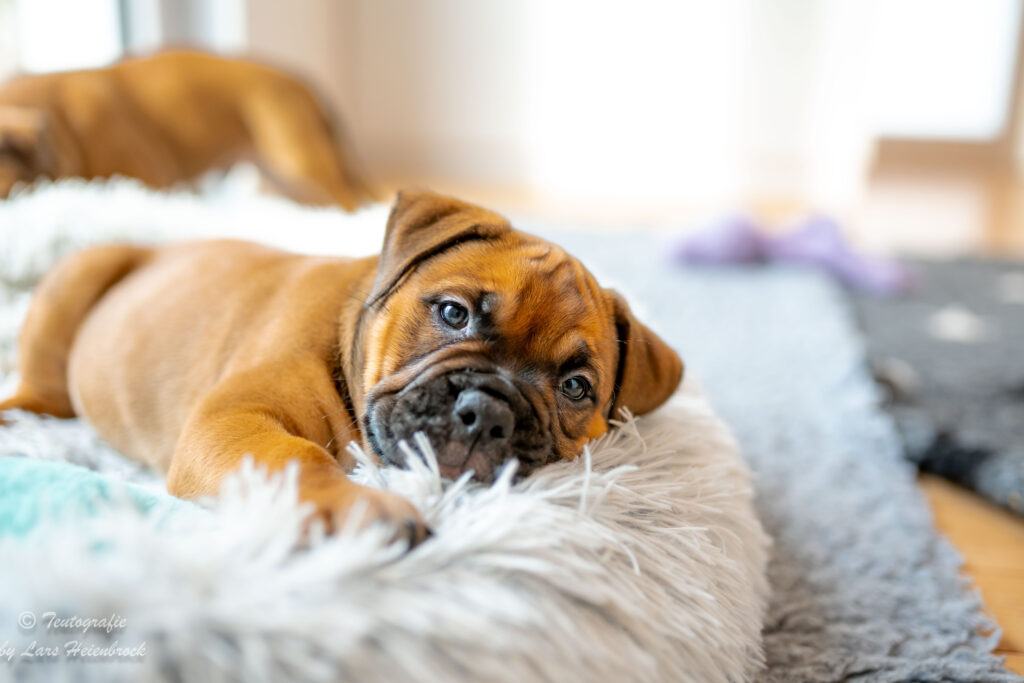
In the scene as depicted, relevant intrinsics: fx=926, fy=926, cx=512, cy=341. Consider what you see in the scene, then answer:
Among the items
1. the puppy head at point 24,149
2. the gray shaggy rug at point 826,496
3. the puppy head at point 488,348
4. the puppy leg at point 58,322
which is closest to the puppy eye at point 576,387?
the puppy head at point 488,348

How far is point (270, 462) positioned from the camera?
5.66 ft

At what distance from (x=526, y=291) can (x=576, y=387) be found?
9.8 inches

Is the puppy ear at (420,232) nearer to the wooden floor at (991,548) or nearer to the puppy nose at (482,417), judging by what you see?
the puppy nose at (482,417)

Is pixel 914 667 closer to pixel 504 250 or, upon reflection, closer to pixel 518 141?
pixel 504 250

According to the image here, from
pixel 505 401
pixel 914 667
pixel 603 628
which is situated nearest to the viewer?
pixel 603 628

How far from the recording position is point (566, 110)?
945 centimetres

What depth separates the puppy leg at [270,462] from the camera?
1.54m

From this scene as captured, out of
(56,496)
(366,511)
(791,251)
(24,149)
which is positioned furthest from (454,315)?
(791,251)

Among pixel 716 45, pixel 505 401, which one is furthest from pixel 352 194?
pixel 716 45

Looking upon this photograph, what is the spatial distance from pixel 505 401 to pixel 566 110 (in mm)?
8074

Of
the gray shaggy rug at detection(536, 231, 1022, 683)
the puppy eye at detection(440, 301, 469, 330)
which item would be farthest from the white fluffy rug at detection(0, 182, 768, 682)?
the puppy eye at detection(440, 301, 469, 330)

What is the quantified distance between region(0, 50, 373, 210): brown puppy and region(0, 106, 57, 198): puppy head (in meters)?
0.27

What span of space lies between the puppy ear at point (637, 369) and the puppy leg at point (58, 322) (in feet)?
5.30

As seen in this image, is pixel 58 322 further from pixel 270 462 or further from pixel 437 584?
pixel 437 584
